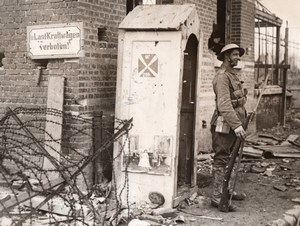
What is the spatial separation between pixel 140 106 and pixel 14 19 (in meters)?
2.64

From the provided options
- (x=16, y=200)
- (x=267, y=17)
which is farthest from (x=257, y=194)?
(x=267, y=17)

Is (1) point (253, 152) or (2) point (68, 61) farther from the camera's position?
(1) point (253, 152)

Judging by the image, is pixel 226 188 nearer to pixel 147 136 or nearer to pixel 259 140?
pixel 147 136

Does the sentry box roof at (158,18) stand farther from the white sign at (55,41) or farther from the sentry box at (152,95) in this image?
the white sign at (55,41)

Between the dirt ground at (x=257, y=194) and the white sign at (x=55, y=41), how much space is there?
284cm

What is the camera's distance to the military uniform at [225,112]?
6207 millimetres

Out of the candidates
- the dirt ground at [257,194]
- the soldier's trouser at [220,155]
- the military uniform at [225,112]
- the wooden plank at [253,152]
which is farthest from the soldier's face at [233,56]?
the wooden plank at [253,152]

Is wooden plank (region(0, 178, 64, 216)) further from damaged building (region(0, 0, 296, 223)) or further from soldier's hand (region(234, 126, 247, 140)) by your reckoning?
soldier's hand (region(234, 126, 247, 140))

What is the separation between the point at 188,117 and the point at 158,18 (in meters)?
1.73

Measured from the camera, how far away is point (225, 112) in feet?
20.4

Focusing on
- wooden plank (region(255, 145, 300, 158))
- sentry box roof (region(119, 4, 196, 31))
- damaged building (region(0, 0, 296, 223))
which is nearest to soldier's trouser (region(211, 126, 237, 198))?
damaged building (region(0, 0, 296, 223))

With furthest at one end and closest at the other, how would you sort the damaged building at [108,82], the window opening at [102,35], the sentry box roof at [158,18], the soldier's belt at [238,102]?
the window opening at [102,35]
the soldier's belt at [238,102]
the damaged building at [108,82]
the sentry box roof at [158,18]

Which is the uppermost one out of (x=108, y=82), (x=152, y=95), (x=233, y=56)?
(x=233, y=56)

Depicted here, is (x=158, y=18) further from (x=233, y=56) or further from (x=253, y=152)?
(x=253, y=152)
